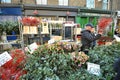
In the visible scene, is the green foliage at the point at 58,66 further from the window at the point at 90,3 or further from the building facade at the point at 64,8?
the window at the point at 90,3

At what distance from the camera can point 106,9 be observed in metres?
20.6

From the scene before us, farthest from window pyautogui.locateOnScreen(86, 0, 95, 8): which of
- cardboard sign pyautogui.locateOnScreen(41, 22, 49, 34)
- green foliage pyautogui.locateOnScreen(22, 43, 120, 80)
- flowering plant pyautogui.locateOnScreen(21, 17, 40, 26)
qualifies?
green foliage pyautogui.locateOnScreen(22, 43, 120, 80)

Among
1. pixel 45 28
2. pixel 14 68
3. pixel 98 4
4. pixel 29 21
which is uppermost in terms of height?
pixel 98 4

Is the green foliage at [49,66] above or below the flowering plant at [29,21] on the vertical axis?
below

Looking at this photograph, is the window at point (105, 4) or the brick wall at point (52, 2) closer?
the brick wall at point (52, 2)

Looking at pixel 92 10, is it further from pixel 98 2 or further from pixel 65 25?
pixel 65 25

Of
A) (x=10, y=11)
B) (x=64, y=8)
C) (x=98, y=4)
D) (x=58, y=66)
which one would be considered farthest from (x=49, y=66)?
(x=98, y=4)

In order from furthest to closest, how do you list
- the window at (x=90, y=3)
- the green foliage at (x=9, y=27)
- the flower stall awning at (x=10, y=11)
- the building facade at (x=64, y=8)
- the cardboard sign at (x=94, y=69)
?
the window at (x=90, y=3)
the building facade at (x=64, y=8)
the flower stall awning at (x=10, y=11)
the green foliage at (x=9, y=27)
the cardboard sign at (x=94, y=69)

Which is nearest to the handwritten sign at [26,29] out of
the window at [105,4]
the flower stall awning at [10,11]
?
the flower stall awning at [10,11]

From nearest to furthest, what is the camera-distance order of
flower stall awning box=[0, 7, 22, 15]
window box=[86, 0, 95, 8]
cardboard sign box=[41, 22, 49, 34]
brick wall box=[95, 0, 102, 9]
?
cardboard sign box=[41, 22, 49, 34]
flower stall awning box=[0, 7, 22, 15]
window box=[86, 0, 95, 8]
brick wall box=[95, 0, 102, 9]

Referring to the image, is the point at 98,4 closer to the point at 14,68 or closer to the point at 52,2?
the point at 52,2

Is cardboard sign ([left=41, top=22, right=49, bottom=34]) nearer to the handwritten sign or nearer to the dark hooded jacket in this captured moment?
the handwritten sign

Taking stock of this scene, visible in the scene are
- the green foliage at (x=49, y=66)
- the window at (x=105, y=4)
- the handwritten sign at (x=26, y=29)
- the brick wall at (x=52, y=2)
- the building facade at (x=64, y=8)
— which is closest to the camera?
the green foliage at (x=49, y=66)

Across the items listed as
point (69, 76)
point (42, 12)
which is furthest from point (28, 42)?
point (42, 12)
